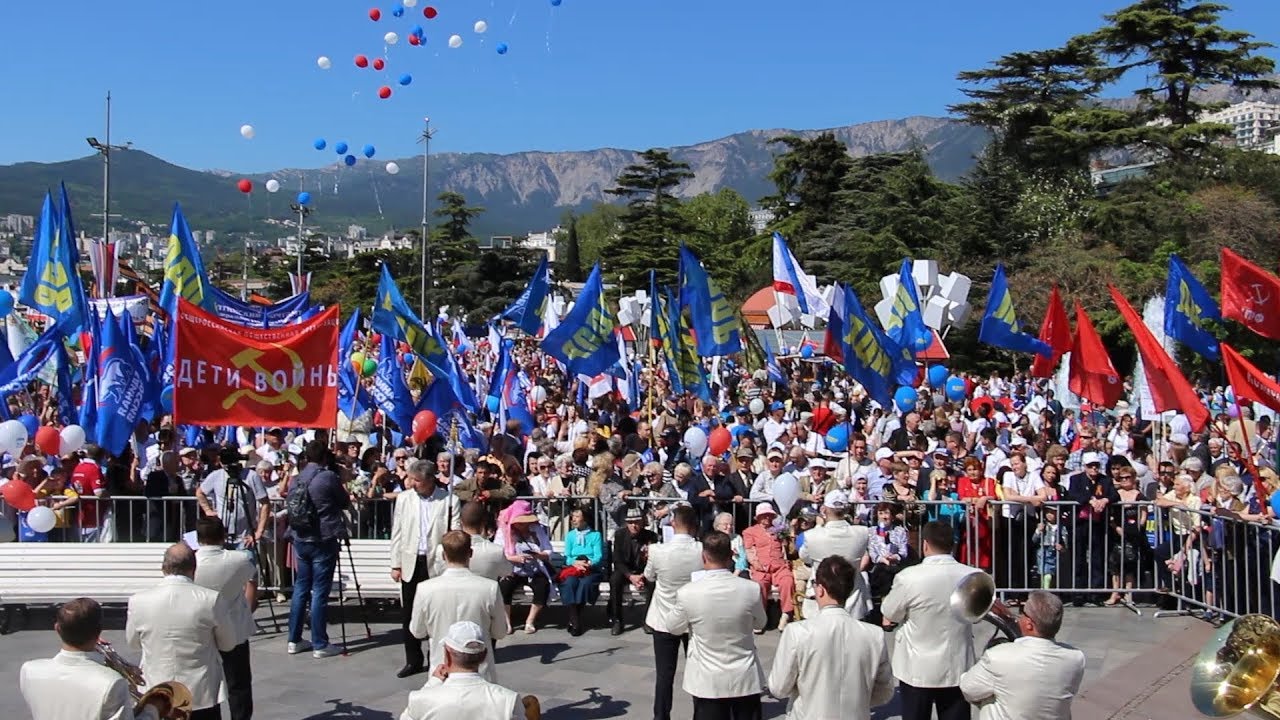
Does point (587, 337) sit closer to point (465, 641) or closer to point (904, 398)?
point (904, 398)

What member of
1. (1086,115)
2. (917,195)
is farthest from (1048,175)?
(917,195)

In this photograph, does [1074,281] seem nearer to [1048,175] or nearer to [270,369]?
[1048,175]

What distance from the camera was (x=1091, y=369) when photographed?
14969mm

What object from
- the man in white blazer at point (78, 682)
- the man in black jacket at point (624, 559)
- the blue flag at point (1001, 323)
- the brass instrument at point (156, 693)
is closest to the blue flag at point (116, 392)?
the man in black jacket at point (624, 559)

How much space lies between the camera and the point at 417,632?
21.5 feet

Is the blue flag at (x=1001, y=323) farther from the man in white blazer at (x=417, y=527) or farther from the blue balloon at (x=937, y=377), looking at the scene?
the man in white blazer at (x=417, y=527)

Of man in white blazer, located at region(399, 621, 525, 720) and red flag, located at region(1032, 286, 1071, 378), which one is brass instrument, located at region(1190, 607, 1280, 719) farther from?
red flag, located at region(1032, 286, 1071, 378)

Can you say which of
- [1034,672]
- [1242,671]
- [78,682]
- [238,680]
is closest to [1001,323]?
[238,680]

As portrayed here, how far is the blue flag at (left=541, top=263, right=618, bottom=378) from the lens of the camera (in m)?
15.5

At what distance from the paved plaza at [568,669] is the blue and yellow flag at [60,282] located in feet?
16.0

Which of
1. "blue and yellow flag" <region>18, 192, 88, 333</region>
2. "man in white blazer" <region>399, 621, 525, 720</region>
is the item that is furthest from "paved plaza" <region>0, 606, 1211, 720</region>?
"blue and yellow flag" <region>18, 192, 88, 333</region>

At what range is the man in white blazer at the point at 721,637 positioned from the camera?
20.5 feet

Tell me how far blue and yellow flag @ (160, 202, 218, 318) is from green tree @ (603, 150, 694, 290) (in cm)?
5313

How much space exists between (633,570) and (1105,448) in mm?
7459
